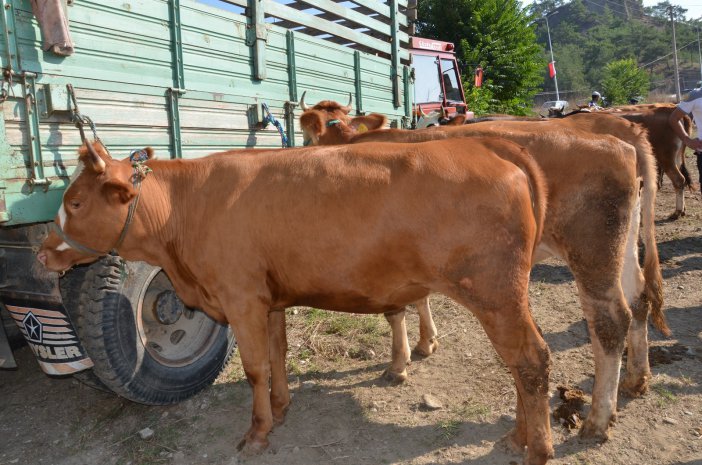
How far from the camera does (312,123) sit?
509 centimetres

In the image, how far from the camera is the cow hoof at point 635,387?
370 centimetres

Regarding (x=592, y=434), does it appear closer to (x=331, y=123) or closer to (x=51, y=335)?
(x=51, y=335)

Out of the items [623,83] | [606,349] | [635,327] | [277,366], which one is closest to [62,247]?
[277,366]

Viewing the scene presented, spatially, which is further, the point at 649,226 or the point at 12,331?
the point at 12,331

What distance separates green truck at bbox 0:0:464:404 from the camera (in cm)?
283

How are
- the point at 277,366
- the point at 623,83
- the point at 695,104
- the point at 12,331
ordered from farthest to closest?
1. the point at 623,83
2. the point at 695,104
3. the point at 12,331
4. the point at 277,366

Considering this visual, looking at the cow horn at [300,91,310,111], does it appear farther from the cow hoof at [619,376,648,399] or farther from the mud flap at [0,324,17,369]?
the cow hoof at [619,376,648,399]

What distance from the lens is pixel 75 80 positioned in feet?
9.99

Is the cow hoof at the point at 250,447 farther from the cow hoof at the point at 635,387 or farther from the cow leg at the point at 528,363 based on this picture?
the cow hoof at the point at 635,387

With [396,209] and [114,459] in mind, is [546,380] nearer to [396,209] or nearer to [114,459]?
[396,209]

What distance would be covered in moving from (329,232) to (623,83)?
183ft

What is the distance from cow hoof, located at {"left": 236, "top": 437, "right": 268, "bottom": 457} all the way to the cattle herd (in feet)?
0.04


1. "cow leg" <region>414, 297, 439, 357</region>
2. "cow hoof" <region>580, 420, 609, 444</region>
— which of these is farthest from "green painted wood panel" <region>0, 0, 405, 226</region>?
"cow hoof" <region>580, 420, 609, 444</region>

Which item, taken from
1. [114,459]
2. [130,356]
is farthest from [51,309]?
[114,459]
